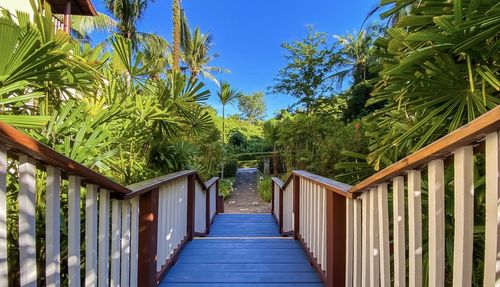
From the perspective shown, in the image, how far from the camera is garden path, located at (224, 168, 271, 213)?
10.3m

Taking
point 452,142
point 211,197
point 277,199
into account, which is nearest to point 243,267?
point 452,142

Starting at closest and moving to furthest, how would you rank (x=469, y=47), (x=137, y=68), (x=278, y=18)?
(x=469, y=47), (x=137, y=68), (x=278, y=18)

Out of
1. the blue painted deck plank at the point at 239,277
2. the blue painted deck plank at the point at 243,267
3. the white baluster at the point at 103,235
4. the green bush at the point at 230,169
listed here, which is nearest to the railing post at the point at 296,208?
the blue painted deck plank at the point at 243,267

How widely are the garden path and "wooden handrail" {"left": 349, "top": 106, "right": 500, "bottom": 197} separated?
8.40 metres

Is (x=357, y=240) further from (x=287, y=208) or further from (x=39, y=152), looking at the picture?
(x=287, y=208)

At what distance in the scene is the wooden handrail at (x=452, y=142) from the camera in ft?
2.77

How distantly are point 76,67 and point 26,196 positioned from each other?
1.50 meters

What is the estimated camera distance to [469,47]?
1.48 meters

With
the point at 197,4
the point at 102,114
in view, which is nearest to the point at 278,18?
the point at 197,4

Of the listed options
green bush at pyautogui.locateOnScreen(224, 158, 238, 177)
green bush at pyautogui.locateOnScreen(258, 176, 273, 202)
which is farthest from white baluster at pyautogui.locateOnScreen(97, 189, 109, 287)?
green bush at pyautogui.locateOnScreen(224, 158, 238, 177)

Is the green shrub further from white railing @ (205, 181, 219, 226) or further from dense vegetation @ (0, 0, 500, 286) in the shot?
dense vegetation @ (0, 0, 500, 286)

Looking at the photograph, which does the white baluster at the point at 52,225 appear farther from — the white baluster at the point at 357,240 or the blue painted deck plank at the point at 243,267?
the blue painted deck plank at the point at 243,267

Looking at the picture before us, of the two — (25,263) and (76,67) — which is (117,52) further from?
(25,263)

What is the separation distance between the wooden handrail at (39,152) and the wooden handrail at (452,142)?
1.21 meters
